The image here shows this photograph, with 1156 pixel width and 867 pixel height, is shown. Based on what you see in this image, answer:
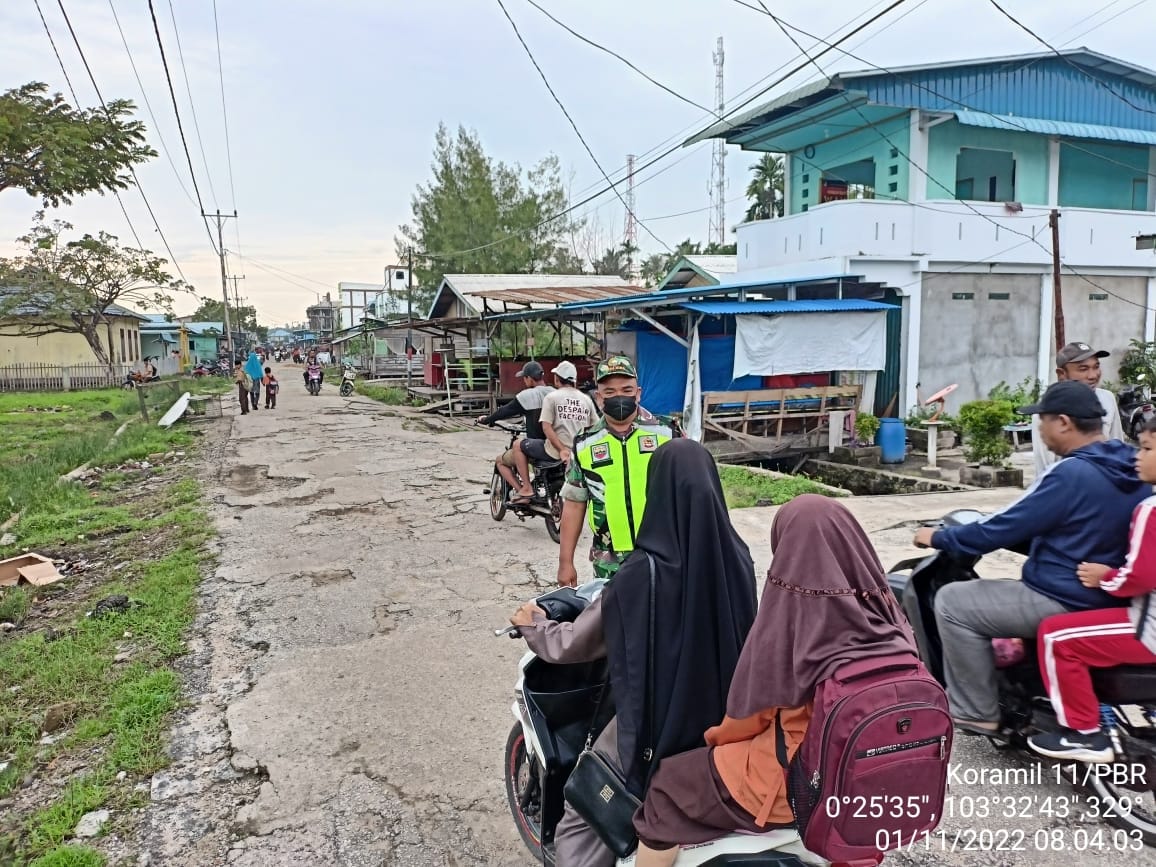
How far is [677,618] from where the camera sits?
1.88m

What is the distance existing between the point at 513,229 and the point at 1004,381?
29.6 m

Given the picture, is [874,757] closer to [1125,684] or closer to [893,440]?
[1125,684]

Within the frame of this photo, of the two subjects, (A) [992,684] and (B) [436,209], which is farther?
(B) [436,209]

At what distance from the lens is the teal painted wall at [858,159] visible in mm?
13492

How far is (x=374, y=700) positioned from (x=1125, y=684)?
311cm

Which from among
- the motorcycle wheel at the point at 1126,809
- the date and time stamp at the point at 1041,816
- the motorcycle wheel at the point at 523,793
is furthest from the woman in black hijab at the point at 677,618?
the motorcycle wheel at the point at 1126,809

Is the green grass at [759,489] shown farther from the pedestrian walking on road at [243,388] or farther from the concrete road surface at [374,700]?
the pedestrian walking on road at [243,388]

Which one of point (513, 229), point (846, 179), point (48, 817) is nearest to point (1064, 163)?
point (846, 179)

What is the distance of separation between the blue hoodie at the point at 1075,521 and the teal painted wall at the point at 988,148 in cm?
1223

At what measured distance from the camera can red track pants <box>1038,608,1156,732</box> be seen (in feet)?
8.27

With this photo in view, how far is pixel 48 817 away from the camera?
2920mm

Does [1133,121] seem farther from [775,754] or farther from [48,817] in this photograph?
[48,817]

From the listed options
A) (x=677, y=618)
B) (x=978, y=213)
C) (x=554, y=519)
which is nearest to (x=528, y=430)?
(x=554, y=519)

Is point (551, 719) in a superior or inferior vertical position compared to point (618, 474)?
inferior
